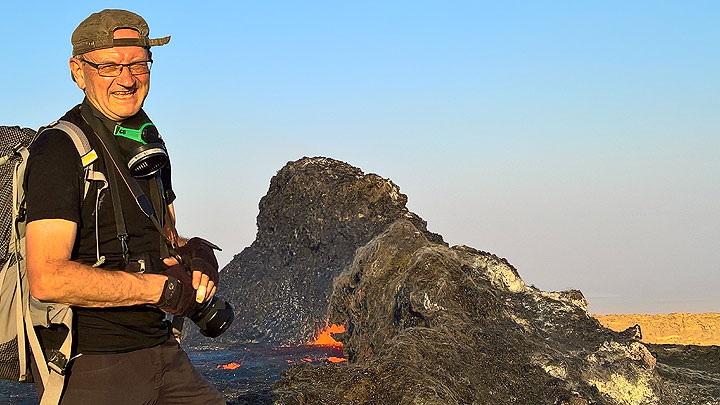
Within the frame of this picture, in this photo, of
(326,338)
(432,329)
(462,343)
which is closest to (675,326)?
(326,338)

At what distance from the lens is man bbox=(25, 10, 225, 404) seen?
3.45 metres

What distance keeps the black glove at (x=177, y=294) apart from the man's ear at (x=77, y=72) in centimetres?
99

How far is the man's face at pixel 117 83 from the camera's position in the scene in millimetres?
3830

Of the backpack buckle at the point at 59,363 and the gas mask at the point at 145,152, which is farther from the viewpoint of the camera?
the gas mask at the point at 145,152

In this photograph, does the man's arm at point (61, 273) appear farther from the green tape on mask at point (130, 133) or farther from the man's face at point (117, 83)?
the man's face at point (117, 83)

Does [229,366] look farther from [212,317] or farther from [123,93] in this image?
[123,93]

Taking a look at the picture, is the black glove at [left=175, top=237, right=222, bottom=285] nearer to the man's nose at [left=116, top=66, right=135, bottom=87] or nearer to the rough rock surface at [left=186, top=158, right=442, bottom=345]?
the man's nose at [left=116, top=66, right=135, bottom=87]

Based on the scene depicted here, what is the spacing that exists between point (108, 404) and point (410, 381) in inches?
141

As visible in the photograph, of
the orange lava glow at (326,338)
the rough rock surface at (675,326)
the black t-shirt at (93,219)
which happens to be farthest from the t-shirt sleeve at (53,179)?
the rough rock surface at (675,326)

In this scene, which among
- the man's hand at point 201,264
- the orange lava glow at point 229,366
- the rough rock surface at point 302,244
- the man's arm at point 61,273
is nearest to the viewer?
the man's arm at point 61,273

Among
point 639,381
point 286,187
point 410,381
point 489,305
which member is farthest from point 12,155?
point 286,187

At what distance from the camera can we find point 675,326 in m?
22.9

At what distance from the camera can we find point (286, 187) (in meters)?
18.0

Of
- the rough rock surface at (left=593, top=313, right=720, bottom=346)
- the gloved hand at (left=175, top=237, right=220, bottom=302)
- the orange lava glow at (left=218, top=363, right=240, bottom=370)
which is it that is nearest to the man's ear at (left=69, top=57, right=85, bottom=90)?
the gloved hand at (left=175, top=237, right=220, bottom=302)
